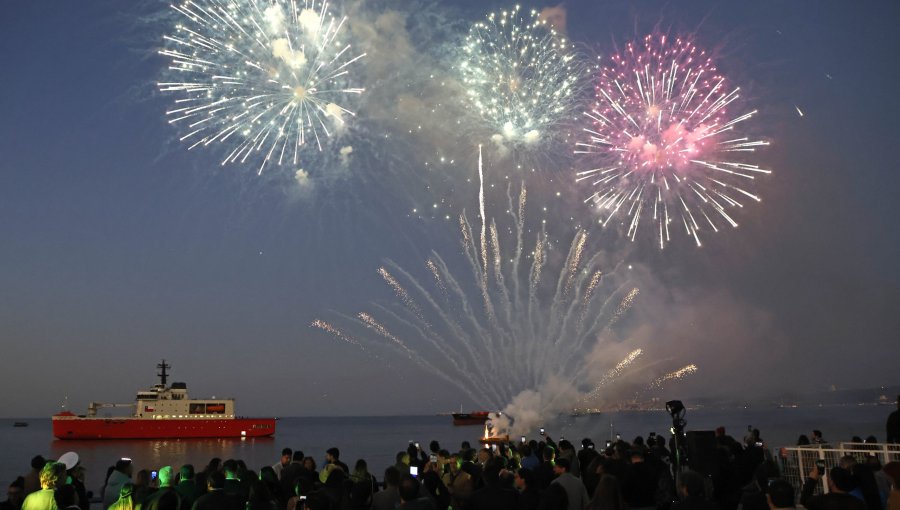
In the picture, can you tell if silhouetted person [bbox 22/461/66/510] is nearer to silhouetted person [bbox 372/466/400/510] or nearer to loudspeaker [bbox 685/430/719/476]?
silhouetted person [bbox 372/466/400/510]

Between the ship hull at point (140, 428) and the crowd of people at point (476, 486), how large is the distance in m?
79.8

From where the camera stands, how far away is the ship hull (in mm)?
84312

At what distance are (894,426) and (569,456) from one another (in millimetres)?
7403

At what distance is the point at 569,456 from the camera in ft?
38.1

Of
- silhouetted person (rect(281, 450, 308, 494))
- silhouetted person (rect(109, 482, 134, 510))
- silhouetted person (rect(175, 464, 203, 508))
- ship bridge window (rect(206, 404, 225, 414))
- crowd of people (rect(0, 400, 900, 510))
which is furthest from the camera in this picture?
ship bridge window (rect(206, 404, 225, 414))

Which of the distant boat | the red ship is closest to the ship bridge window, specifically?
the red ship

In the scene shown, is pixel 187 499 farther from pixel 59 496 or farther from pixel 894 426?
pixel 894 426

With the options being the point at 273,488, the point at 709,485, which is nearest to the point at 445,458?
the point at 273,488

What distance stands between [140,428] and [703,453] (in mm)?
88834

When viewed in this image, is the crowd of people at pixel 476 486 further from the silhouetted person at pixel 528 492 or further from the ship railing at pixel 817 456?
the ship railing at pixel 817 456

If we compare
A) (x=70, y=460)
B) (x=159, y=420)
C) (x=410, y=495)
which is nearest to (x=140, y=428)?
(x=159, y=420)

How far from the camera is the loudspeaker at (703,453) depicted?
459 inches

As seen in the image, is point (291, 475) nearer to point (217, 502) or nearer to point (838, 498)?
point (217, 502)

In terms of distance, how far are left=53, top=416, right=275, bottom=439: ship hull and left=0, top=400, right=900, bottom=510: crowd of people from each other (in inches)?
3143
